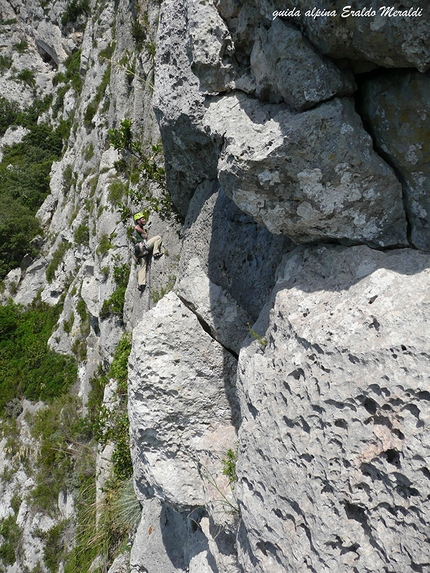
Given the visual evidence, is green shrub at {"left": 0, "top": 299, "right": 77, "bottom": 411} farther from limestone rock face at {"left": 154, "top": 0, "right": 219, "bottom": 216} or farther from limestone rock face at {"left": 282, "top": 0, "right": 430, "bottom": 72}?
limestone rock face at {"left": 282, "top": 0, "right": 430, "bottom": 72}

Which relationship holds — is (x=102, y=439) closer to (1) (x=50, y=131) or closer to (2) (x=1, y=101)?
(1) (x=50, y=131)

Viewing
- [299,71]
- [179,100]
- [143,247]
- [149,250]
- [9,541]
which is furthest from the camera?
[9,541]

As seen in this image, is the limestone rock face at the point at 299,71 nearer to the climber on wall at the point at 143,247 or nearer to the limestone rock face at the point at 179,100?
the limestone rock face at the point at 179,100

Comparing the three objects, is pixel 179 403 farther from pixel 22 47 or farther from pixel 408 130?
pixel 22 47

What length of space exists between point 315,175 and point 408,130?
85cm

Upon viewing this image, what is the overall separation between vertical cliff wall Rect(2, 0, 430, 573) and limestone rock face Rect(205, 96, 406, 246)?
0.02 metres

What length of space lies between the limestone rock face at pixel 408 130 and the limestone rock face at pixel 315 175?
4.8 inches

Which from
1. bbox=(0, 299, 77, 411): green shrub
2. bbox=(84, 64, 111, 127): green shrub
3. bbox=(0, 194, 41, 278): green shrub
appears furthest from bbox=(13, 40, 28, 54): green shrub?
bbox=(0, 299, 77, 411): green shrub

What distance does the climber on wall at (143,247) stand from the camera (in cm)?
826

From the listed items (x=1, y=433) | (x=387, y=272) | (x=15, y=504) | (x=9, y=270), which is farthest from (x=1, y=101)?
(x=387, y=272)

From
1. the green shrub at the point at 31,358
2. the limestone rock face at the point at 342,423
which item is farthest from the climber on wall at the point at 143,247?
the green shrub at the point at 31,358

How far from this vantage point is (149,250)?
8.38 m

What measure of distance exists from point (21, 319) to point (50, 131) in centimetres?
1597

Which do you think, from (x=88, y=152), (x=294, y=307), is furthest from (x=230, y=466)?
→ (x=88, y=152)
